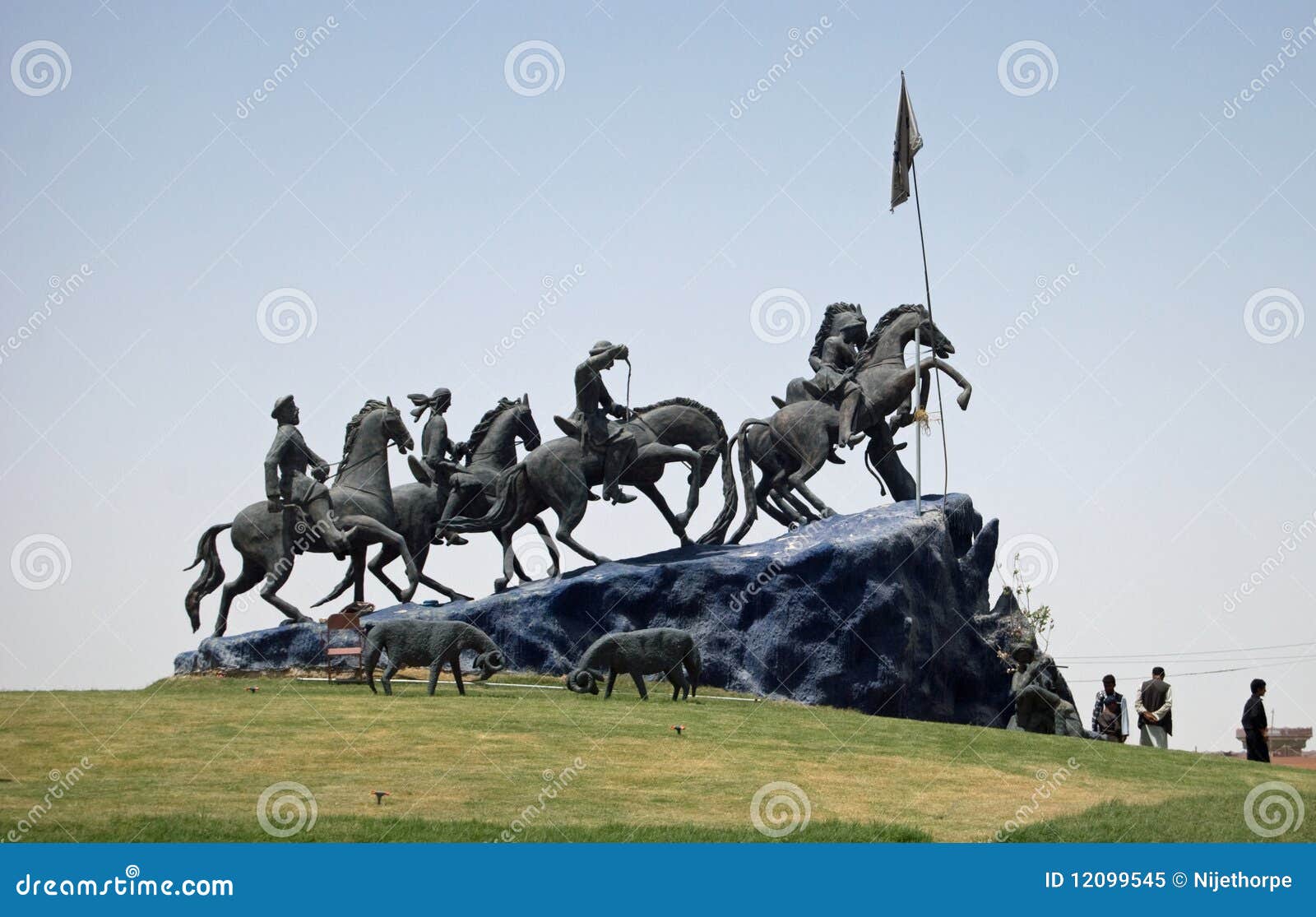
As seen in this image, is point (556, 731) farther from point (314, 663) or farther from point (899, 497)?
point (899, 497)

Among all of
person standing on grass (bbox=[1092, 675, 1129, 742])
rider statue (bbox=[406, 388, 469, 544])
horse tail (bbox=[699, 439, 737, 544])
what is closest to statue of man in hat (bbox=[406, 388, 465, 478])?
rider statue (bbox=[406, 388, 469, 544])

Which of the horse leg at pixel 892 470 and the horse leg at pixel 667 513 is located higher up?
the horse leg at pixel 892 470

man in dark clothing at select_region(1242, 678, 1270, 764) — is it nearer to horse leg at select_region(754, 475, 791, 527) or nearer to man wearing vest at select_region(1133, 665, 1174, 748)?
man wearing vest at select_region(1133, 665, 1174, 748)

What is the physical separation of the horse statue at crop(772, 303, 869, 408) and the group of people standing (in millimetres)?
6533

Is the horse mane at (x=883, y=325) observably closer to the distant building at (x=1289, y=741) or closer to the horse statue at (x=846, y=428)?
the horse statue at (x=846, y=428)

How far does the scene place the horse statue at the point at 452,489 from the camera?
23297 millimetres

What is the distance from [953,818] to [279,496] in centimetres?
1112

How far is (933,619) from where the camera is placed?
21797 mm

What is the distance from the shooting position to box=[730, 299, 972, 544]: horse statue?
2303cm

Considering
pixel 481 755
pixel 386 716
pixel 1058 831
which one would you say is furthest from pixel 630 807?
pixel 386 716

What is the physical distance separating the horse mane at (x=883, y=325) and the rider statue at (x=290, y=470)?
26.4ft

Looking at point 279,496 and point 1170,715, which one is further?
point 279,496

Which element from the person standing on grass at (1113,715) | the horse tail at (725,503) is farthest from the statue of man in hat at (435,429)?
the person standing on grass at (1113,715)

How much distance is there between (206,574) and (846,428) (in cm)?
904
